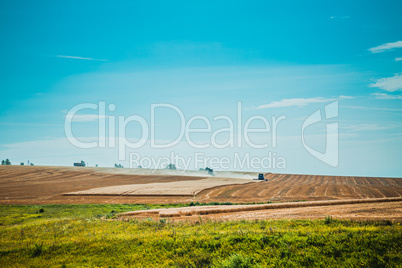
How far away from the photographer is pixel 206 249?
49.9 feet

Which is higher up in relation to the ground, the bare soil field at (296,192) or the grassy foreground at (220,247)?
the grassy foreground at (220,247)

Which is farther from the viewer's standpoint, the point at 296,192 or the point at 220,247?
the point at 296,192

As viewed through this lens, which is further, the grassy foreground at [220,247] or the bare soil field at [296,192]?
the bare soil field at [296,192]

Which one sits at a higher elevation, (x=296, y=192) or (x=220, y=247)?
(x=220, y=247)

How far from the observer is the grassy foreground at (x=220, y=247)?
12969 mm

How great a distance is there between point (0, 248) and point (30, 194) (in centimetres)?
4743

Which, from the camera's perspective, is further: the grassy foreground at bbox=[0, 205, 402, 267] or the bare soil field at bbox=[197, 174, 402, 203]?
the bare soil field at bbox=[197, 174, 402, 203]

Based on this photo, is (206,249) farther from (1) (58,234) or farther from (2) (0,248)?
(2) (0,248)

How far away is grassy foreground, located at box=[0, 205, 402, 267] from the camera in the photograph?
1297cm

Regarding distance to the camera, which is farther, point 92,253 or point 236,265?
point 92,253

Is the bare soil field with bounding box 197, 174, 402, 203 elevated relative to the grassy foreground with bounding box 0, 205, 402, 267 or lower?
lower

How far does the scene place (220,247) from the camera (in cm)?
1527

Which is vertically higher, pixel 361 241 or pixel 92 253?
pixel 361 241

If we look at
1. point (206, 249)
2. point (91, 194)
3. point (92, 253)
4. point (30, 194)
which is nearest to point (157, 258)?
point (206, 249)
